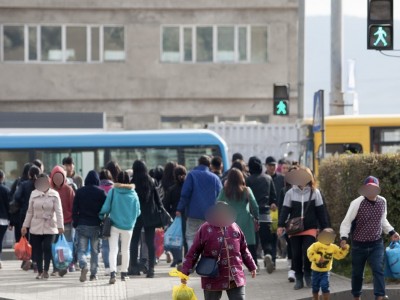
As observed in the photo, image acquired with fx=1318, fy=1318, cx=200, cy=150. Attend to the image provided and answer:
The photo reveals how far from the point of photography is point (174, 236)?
20.3m

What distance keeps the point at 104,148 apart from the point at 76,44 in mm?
18370

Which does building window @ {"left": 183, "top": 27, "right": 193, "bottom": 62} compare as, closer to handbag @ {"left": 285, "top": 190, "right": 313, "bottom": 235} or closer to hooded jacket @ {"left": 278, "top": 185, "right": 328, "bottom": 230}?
hooded jacket @ {"left": 278, "top": 185, "right": 328, "bottom": 230}

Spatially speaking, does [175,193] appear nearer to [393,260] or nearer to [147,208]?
[147,208]

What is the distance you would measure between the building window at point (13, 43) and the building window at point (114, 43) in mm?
3047

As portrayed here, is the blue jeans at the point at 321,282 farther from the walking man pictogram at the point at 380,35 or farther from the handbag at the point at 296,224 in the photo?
the walking man pictogram at the point at 380,35

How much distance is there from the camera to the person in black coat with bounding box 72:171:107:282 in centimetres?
1912

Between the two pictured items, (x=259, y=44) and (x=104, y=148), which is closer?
(x=104, y=148)

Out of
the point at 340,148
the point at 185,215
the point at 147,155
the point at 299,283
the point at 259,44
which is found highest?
the point at 259,44

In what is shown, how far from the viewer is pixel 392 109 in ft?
415

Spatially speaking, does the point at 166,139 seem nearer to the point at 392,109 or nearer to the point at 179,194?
the point at 179,194

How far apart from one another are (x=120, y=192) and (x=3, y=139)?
481 inches

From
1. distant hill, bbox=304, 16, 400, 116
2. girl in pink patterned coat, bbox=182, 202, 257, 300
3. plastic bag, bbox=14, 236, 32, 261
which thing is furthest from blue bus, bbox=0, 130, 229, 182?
distant hill, bbox=304, 16, 400, 116

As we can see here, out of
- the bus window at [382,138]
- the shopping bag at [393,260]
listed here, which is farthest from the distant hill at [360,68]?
the shopping bag at [393,260]

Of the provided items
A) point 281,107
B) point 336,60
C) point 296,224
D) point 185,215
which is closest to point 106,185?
point 185,215
